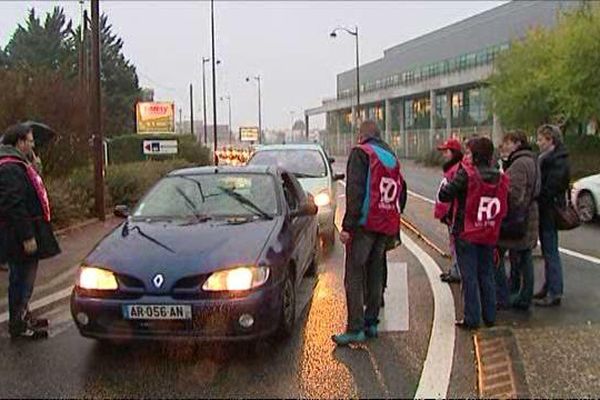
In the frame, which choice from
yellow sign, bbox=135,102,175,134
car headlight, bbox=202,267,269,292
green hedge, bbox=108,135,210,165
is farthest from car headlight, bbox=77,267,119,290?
yellow sign, bbox=135,102,175,134

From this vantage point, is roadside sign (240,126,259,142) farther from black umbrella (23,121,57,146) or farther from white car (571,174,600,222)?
black umbrella (23,121,57,146)

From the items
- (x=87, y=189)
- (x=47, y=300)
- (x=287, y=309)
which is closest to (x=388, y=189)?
(x=287, y=309)

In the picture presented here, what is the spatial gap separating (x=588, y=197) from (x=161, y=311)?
1107 cm

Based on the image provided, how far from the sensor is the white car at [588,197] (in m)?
13.8

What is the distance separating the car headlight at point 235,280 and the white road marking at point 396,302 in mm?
1439

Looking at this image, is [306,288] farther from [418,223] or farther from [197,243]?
[418,223]

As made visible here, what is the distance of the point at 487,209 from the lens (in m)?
6.21

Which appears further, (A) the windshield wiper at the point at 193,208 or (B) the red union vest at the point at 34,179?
(A) the windshield wiper at the point at 193,208

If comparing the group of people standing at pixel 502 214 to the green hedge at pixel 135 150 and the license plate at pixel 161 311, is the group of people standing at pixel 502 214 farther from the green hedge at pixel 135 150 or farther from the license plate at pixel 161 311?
A: the green hedge at pixel 135 150

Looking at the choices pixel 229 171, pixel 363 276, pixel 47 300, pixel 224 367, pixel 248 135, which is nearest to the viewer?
pixel 224 367

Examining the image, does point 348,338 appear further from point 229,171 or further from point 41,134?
point 41,134

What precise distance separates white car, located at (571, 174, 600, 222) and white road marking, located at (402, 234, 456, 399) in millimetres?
6289

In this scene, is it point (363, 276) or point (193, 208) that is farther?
point (193, 208)

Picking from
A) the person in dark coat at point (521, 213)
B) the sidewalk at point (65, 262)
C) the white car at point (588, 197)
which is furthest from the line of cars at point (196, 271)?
the white car at point (588, 197)
